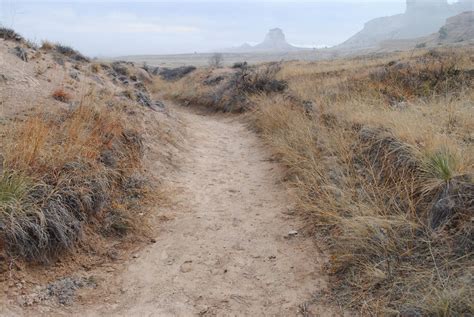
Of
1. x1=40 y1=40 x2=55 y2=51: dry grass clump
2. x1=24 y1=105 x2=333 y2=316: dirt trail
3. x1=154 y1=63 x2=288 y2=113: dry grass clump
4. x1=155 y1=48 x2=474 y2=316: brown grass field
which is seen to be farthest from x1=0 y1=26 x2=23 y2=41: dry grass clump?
x1=155 y1=48 x2=474 y2=316: brown grass field

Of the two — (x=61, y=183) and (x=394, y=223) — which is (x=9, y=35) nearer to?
(x=61, y=183)

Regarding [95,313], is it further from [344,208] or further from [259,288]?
[344,208]

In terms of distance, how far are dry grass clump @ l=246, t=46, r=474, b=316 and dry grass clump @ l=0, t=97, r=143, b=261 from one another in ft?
7.89

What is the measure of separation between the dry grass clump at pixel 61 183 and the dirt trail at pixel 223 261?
0.67 m

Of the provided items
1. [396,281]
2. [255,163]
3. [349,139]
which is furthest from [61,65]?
[396,281]

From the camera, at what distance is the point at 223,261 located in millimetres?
3787

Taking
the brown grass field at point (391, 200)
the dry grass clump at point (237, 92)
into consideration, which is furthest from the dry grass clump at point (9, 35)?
the brown grass field at point (391, 200)

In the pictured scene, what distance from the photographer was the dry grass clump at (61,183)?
3246mm

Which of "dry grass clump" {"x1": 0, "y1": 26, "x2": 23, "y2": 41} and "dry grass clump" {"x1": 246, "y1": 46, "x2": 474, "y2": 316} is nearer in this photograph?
"dry grass clump" {"x1": 246, "y1": 46, "x2": 474, "y2": 316}

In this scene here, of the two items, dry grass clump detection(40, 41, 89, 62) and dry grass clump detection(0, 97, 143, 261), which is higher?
dry grass clump detection(40, 41, 89, 62)

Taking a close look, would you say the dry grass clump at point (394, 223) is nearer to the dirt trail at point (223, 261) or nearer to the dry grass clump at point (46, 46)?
the dirt trail at point (223, 261)

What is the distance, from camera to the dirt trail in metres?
3.11

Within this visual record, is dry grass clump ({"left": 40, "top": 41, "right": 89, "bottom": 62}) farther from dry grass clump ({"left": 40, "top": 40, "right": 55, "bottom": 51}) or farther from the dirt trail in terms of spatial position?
the dirt trail

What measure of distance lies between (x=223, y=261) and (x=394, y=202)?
1.81m
